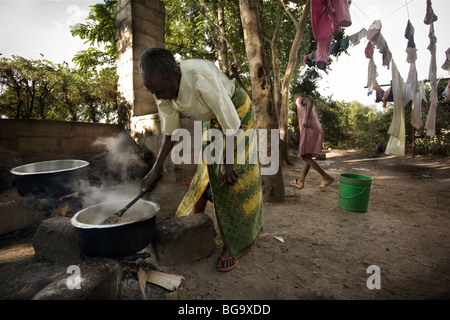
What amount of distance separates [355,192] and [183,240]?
2.65m

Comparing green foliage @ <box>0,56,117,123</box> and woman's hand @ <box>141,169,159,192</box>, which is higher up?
green foliage @ <box>0,56,117,123</box>

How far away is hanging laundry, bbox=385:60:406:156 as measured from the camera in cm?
571

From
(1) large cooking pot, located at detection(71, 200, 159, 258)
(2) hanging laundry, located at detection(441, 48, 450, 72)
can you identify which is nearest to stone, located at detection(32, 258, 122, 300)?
(1) large cooking pot, located at detection(71, 200, 159, 258)

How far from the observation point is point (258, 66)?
338cm

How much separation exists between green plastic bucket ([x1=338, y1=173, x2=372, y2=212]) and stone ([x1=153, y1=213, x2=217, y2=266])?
2.32 metres

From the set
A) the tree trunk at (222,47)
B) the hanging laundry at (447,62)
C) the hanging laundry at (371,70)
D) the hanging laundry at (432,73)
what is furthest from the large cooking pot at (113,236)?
the hanging laundry at (447,62)

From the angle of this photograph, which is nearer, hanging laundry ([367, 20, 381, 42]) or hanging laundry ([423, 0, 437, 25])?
hanging laundry ([423, 0, 437, 25])

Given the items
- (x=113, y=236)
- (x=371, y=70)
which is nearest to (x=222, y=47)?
(x=371, y=70)

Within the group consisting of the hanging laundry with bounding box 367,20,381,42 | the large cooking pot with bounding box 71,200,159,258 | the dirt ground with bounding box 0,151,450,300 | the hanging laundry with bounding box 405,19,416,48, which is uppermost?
the hanging laundry with bounding box 367,20,381,42

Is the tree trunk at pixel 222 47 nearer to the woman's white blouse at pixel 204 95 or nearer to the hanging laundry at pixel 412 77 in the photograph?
the hanging laundry at pixel 412 77

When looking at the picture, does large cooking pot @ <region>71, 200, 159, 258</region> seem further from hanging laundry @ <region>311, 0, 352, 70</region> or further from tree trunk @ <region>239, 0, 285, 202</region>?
hanging laundry @ <region>311, 0, 352, 70</region>

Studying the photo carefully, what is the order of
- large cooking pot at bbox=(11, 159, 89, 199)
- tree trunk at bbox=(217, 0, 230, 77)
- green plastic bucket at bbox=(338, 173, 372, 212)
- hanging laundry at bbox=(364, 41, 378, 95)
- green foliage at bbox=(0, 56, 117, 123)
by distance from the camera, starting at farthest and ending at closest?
tree trunk at bbox=(217, 0, 230, 77) < hanging laundry at bbox=(364, 41, 378, 95) < green foliage at bbox=(0, 56, 117, 123) < green plastic bucket at bbox=(338, 173, 372, 212) < large cooking pot at bbox=(11, 159, 89, 199)

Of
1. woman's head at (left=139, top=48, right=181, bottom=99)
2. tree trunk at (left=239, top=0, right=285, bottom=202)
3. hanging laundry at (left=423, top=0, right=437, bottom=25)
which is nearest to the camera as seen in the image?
woman's head at (left=139, top=48, right=181, bottom=99)
